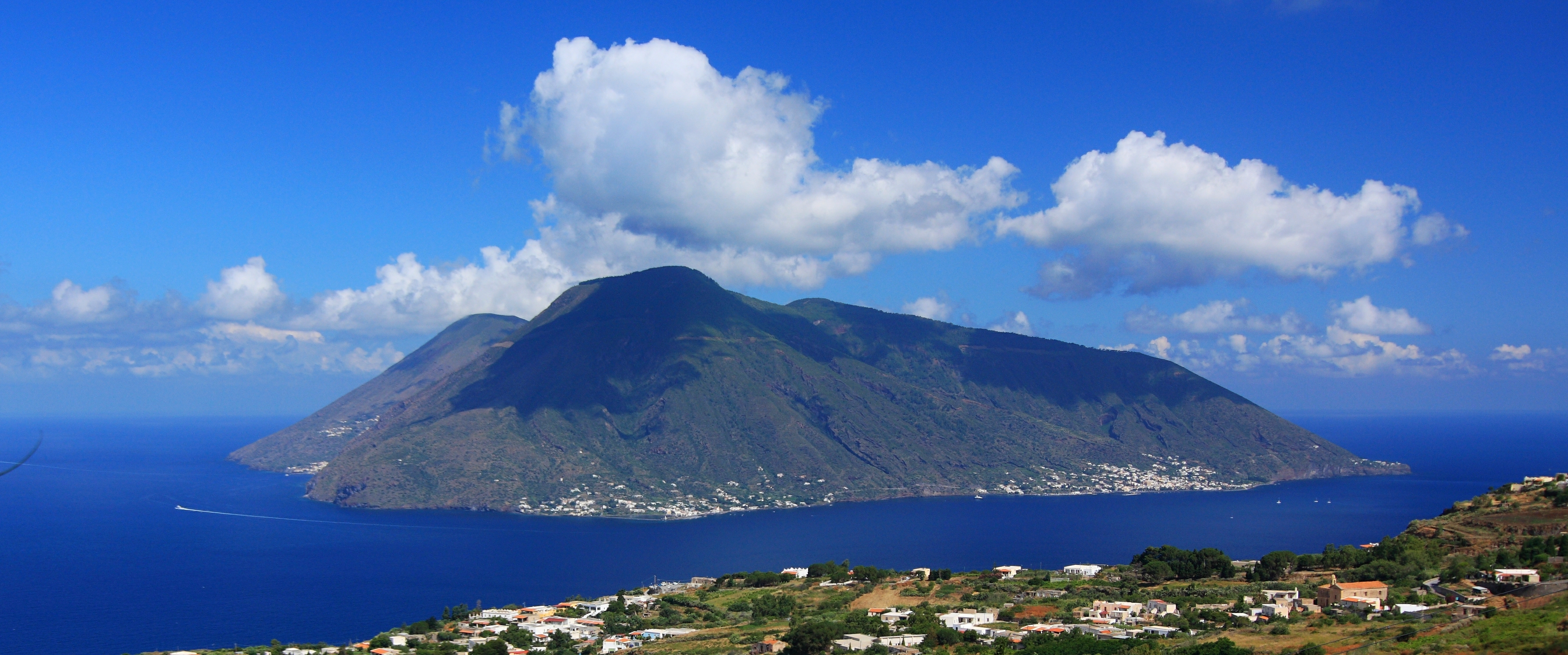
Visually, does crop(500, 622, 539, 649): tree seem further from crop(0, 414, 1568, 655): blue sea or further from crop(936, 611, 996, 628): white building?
crop(0, 414, 1568, 655): blue sea

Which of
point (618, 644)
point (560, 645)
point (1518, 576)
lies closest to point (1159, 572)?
point (1518, 576)

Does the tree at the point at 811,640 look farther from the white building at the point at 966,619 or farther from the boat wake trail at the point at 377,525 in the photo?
the boat wake trail at the point at 377,525

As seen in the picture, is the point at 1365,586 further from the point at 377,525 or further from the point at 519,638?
the point at 377,525

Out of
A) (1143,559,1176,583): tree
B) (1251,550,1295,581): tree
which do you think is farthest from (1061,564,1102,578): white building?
(1251,550,1295,581): tree

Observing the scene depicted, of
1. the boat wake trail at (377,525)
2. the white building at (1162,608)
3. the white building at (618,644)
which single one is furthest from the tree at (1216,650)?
the boat wake trail at (377,525)

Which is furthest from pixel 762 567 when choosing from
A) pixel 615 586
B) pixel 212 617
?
pixel 212 617

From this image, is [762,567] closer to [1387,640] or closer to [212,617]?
[212,617]

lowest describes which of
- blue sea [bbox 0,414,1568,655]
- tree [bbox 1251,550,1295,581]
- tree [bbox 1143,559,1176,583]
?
blue sea [bbox 0,414,1568,655]
